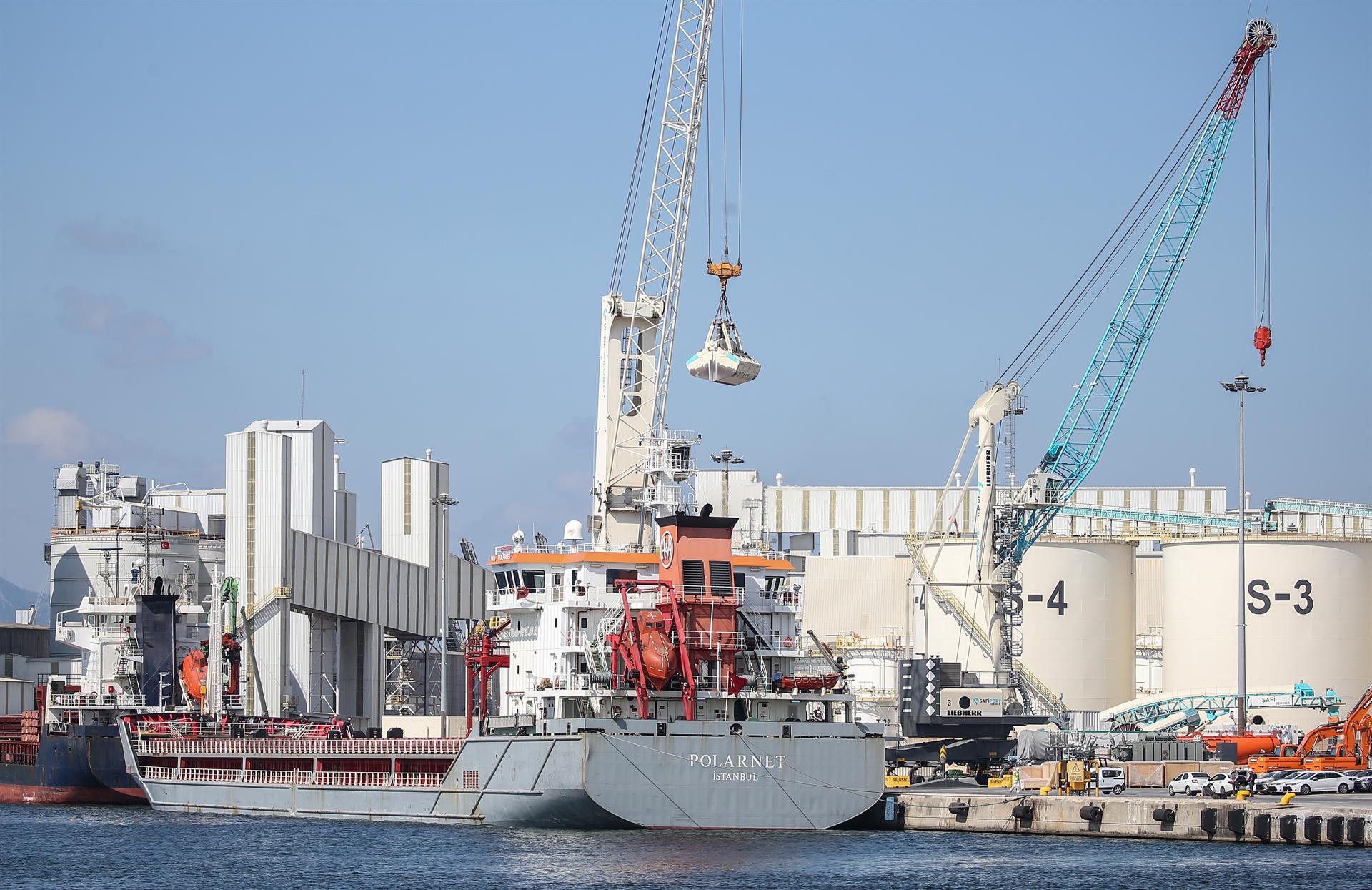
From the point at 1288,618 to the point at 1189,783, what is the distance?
4059 cm

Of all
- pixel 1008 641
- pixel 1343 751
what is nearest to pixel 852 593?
pixel 1008 641

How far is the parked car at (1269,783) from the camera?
56.5m

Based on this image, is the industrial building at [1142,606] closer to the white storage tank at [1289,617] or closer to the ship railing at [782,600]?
the white storage tank at [1289,617]

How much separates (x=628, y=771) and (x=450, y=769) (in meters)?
8.94

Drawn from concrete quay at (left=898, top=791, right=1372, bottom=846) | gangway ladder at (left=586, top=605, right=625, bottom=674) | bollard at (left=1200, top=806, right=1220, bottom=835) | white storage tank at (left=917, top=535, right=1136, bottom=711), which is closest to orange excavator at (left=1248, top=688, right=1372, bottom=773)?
concrete quay at (left=898, top=791, right=1372, bottom=846)

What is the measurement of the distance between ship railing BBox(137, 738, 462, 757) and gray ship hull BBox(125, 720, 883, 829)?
4506 mm

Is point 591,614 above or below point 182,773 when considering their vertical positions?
above

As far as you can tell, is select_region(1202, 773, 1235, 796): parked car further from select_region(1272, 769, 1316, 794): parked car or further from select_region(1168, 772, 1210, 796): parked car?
select_region(1272, 769, 1316, 794): parked car

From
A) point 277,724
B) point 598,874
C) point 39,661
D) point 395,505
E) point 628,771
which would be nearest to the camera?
point 598,874

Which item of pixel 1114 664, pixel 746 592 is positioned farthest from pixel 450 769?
pixel 1114 664

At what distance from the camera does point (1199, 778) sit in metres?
56.2

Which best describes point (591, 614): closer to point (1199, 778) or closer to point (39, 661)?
point (1199, 778)

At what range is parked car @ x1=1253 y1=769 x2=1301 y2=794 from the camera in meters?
56.5

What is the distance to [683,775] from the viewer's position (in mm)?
49844
